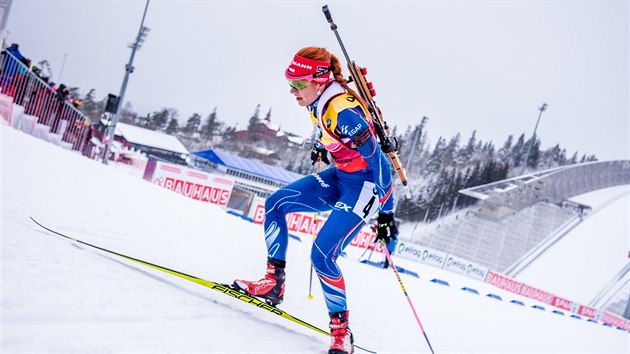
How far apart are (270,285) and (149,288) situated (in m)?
0.90

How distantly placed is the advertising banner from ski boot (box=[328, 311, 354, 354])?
41.6 feet

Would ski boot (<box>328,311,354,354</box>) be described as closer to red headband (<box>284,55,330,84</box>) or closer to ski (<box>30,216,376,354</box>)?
ski (<box>30,216,376,354</box>)

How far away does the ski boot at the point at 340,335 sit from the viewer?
278cm

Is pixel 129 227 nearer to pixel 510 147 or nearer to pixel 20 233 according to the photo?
pixel 20 233

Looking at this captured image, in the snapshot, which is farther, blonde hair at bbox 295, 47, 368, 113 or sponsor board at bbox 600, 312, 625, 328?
sponsor board at bbox 600, 312, 625, 328

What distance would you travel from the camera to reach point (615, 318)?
78.0 feet

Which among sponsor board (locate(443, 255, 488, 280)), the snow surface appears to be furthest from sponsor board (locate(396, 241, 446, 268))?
the snow surface

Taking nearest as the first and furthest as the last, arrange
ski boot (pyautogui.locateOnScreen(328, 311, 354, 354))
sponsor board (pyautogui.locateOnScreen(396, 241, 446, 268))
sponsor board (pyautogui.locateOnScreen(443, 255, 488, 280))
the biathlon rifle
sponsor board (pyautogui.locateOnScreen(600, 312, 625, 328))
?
ski boot (pyautogui.locateOnScreen(328, 311, 354, 354))
the biathlon rifle
sponsor board (pyautogui.locateOnScreen(396, 241, 446, 268))
sponsor board (pyautogui.locateOnScreen(443, 255, 488, 280))
sponsor board (pyautogui.locateOnScreen(600, 312, 625, 328))

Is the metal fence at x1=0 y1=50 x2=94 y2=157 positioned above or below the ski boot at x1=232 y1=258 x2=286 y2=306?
above

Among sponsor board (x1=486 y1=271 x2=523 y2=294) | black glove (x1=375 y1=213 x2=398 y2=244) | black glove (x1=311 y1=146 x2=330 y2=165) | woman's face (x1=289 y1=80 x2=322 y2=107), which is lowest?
sponsor board (x1=486 y1=271 x2=523 y2=294)

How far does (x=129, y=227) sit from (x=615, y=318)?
91.1ft

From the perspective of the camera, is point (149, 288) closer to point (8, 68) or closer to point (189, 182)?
point (8, 68)

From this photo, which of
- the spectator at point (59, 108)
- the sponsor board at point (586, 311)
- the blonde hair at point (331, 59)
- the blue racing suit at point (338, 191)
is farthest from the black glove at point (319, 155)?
the sponsor board at point (586, 311)

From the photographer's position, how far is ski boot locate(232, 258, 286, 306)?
3.18m
